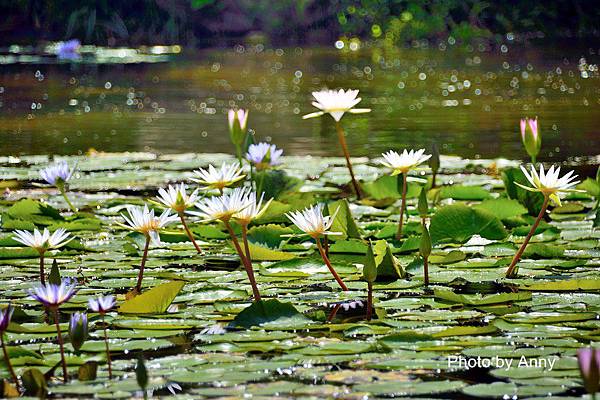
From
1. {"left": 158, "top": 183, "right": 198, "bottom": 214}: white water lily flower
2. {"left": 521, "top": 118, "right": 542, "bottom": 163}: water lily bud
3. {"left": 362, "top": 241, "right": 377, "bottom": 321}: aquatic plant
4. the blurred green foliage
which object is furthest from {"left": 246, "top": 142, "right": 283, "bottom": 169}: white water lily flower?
the blurred green foliage

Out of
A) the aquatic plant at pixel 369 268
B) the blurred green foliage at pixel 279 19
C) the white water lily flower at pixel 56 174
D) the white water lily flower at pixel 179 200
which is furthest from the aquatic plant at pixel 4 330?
the blurred green foliage at pixel 279 19

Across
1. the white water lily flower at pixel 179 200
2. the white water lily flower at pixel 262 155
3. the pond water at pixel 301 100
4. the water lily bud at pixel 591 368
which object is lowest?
the water lily bud at pixel 591 368

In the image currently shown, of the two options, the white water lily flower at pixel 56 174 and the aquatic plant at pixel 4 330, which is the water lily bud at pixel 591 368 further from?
the white water lily flower at pixel 56 174

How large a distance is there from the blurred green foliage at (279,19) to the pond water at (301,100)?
3.57 metres

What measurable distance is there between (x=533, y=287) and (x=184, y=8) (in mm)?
16404

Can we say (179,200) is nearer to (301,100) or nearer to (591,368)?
(591,368)

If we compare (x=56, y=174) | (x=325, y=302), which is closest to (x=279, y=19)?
(x=56, y=174)

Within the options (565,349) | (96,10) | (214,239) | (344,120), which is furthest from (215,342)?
(96,10)

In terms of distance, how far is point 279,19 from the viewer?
18562 mm

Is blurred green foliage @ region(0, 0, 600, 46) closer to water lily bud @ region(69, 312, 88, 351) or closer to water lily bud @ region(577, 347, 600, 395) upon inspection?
water lily bud @ region(69, 312, 88, 351)

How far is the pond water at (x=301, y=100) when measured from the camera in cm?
627

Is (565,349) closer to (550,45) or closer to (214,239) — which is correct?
(214,239)

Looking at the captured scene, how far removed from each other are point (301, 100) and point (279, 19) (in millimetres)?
9856

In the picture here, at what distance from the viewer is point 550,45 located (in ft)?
51.3
